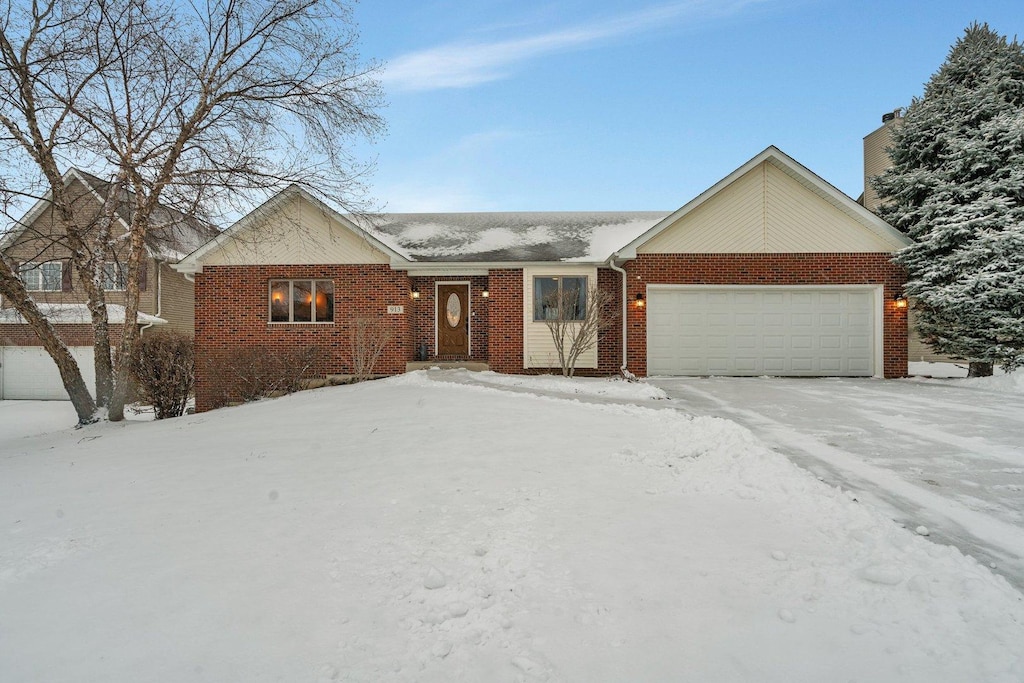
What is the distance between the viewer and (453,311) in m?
14.8

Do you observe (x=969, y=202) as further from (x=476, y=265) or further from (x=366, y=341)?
(x=366, y=341)

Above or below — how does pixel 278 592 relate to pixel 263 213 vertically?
below

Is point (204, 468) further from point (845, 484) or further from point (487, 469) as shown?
point (845, 484)

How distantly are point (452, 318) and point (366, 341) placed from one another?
2590 mm

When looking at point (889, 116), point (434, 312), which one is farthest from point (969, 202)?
point (434, 312)

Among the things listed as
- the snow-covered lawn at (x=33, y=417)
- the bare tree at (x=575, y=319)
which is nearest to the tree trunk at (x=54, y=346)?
the snow-covered lawn at (x=33, y=417)

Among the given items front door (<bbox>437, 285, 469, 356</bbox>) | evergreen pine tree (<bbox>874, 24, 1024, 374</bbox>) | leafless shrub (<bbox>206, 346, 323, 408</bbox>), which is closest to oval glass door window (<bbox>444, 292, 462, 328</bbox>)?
front door (<bbox>437, 285, 469, 356</bbox>)

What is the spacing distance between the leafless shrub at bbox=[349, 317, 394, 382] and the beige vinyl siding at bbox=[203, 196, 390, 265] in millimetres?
1786

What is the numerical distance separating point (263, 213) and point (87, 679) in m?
13.1

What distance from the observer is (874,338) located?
12.7 meters

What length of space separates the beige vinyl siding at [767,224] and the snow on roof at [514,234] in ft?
7.14

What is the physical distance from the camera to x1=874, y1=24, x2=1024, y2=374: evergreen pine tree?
11023 mm

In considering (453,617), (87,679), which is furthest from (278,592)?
(453,617)

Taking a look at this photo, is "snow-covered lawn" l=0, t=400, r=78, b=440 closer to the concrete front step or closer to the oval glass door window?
the concrete front step
